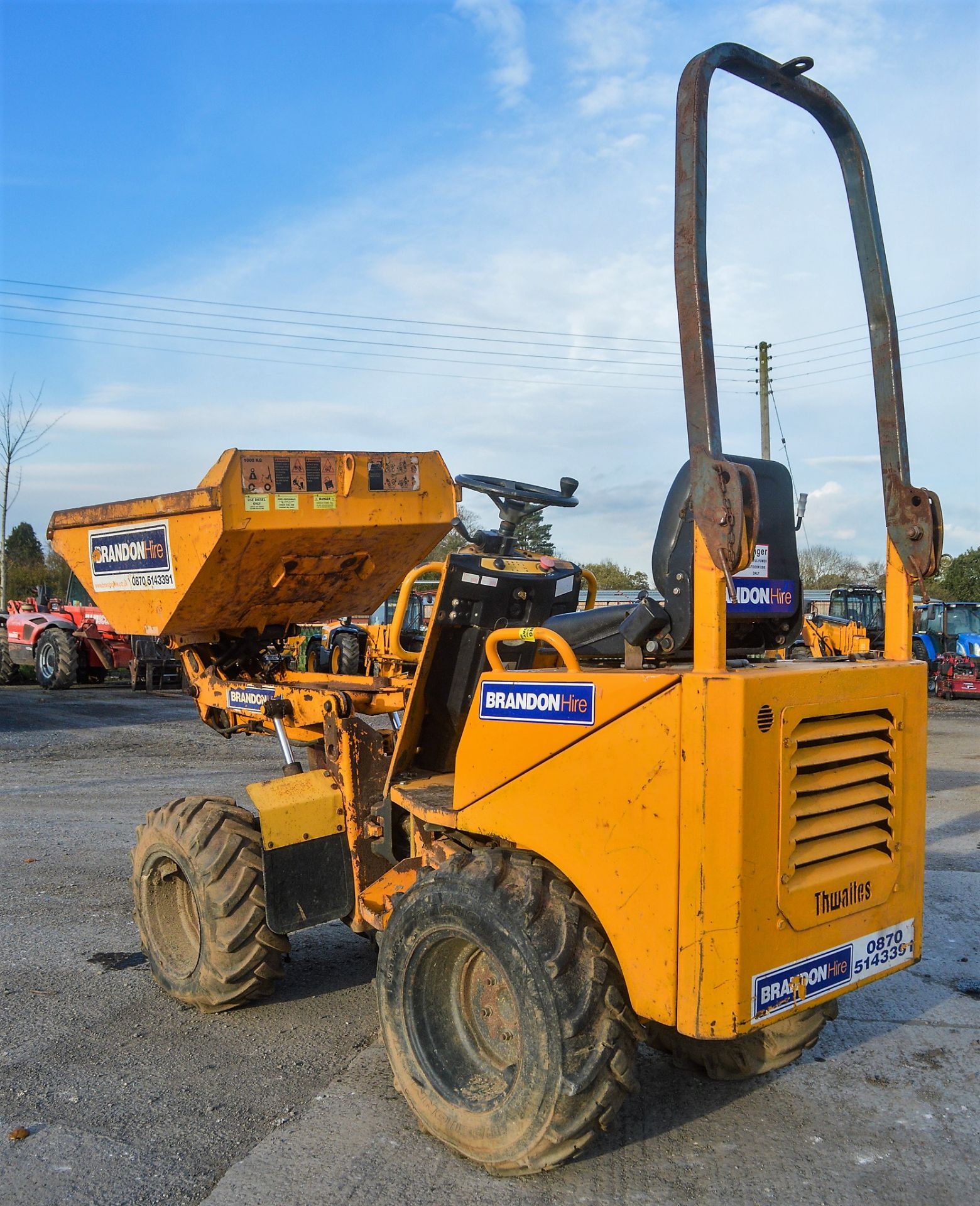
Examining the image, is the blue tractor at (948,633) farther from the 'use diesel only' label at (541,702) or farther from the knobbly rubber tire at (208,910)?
the 'use diesel only' label at (541,702)

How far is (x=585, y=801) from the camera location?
9.53 feet

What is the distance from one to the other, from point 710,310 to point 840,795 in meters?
1.44

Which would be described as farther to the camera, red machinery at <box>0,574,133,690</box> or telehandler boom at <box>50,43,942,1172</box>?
red machinery at <box>0,574,133,690</box>

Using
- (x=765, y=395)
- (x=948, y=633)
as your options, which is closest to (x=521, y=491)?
(x=948, y=633)

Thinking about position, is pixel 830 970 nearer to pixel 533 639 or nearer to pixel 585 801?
pixel 585 801

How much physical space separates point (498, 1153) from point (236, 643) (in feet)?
9.44

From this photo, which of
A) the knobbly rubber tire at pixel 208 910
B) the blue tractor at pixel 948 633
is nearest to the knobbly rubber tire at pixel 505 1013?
the knobbly rubber tire at pixel 208 910

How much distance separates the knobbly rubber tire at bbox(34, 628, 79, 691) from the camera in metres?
19.1

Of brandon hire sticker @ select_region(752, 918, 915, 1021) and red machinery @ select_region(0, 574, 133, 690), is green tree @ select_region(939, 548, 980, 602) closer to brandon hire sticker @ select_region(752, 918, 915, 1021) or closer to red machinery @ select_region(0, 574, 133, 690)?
red machinery @ select_region(0, 574, 133, 690)

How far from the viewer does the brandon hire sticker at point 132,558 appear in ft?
15.2

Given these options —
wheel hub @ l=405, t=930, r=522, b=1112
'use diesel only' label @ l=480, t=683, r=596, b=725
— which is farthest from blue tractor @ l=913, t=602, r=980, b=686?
'use diesel only' label @ l=480, t=683, r=596, b=725

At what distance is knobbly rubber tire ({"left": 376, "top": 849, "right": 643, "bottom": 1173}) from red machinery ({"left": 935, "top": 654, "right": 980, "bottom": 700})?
2024cm

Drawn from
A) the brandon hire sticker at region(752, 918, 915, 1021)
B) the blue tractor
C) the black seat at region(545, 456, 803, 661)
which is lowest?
the brandon hire sticker at region(752, 918, 915, 1021)

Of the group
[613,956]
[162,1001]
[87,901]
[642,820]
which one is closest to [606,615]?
[642,820]
